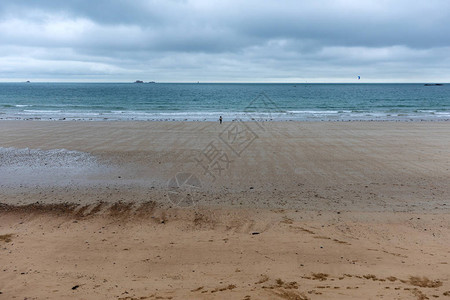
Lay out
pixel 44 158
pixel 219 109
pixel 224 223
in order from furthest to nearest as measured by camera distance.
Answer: pixel 219 109
pixel 44 158
pixel 224 223

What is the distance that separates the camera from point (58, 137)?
19.9 meters

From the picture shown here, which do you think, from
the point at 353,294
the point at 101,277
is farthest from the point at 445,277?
the point at 101,277

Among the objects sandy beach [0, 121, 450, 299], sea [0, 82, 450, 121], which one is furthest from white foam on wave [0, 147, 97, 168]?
sea [0, 82, 450, 121]

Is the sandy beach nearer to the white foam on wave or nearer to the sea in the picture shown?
the white foam on wave

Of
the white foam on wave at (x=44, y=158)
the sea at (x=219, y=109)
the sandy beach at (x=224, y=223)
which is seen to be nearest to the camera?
the sandy beach at (x=224, y=223)

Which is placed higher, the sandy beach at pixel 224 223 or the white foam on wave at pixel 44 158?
the white foam on wave at pixel 44 158

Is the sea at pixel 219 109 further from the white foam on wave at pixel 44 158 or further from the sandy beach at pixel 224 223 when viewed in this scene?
the sandy beach at pixel 224 223

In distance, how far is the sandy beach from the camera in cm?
567

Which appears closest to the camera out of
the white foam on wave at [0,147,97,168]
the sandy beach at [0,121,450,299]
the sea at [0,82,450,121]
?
the sandy beach at [0,121,450,299]

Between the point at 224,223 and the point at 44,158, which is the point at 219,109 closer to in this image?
the point at 44,158

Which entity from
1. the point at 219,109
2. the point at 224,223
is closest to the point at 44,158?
the point at 224,223

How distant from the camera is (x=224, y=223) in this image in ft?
27.1

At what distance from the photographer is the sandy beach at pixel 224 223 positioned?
567 centimetres

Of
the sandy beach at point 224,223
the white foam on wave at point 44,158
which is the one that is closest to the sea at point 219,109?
the white foam on wave at point 44,158
